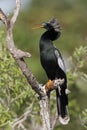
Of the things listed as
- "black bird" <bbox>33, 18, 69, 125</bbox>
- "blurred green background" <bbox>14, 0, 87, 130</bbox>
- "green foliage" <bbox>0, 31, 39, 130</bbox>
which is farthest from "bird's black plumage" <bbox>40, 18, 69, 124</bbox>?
"blurred green background" <bbox>14, 0, 87, 130</bbox>

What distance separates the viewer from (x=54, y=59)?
10.3 metres

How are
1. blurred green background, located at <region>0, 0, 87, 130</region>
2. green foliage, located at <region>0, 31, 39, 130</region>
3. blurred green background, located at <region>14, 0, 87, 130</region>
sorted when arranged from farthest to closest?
blurred green background, located at <region>14, 0, 87, 130</region> → blurred green background, located at <region>0, 0, 87, 130</region> → green foliage, located at <region>0, 31, 39, 130</region>

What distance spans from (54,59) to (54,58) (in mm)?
13

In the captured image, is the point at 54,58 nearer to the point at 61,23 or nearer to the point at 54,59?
the point at 54,59

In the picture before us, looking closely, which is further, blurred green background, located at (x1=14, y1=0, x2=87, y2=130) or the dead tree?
blurred green background, located at (x1=14, y1=0, x2=87, y2=130)

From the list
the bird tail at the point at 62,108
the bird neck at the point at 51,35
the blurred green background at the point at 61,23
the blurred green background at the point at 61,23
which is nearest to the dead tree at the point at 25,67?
the bird tail at the point at 62,108

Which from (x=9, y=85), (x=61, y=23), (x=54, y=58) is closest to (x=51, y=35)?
(x=54, y=58)

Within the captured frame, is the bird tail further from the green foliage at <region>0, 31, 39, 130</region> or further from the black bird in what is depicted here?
the green foliage at <region>0, 31, 39, 130</region>

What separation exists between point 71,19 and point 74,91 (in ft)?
31.0

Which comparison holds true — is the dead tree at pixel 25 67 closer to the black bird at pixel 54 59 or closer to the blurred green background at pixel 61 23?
the black bird at pixel 54 59

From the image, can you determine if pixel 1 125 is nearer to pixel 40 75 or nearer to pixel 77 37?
pixel 40 75

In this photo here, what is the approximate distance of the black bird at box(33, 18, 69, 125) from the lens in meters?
Answer: 10.1

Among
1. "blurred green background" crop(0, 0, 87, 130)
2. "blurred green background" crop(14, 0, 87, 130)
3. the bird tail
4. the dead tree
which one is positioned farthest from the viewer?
"blurred green background" crop(14, 0, 87, 130)

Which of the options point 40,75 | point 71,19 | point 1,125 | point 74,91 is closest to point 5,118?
point 1,125
